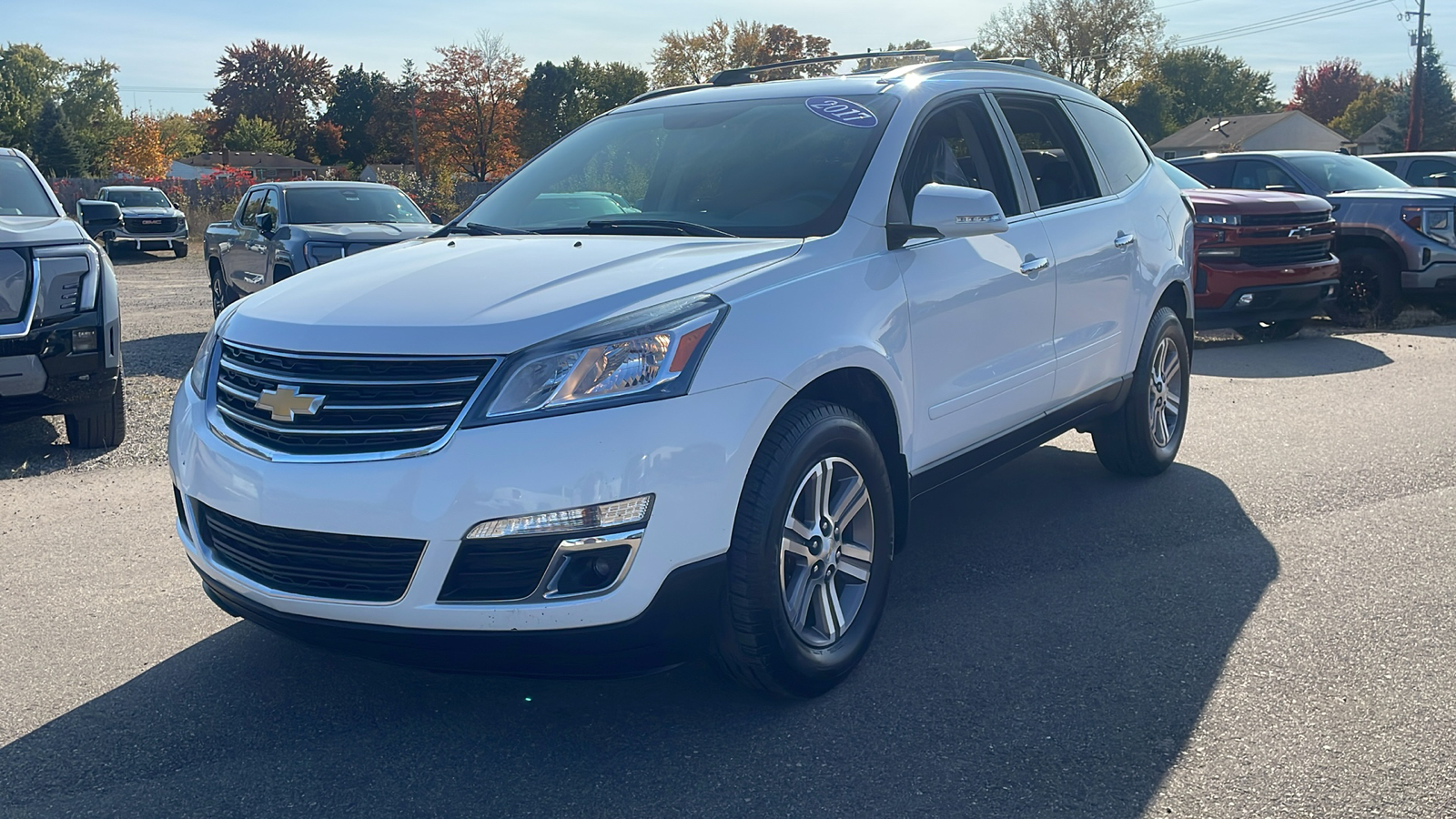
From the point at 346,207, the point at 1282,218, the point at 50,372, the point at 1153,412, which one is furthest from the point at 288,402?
the point at 346,207

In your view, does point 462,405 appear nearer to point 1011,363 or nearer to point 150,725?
point 150,725

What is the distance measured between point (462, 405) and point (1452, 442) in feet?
19.8

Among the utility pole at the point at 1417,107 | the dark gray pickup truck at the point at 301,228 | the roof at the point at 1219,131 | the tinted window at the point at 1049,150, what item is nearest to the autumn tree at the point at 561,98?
the roof at the point at 1219,131

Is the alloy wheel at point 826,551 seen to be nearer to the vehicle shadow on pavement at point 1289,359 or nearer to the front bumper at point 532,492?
the front bumper at point 532,492

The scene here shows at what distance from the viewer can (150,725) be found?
3283 millimetres

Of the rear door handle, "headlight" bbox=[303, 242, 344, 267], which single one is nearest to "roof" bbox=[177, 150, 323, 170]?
"headlight" bbox=[303, 242, 344, 267]

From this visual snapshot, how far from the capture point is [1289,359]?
33.0 ft

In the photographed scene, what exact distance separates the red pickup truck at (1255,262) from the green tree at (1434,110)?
63998mm

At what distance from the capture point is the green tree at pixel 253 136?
283 ft

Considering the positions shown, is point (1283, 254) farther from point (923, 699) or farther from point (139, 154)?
point (139, 154)

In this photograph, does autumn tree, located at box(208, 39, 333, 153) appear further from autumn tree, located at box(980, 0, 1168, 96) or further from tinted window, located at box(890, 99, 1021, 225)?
tinted window, located at box(890, 99, 1021, 225)

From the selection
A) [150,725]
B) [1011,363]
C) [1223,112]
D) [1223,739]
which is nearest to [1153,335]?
[1011,363]

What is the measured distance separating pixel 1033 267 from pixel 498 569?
2.55 m

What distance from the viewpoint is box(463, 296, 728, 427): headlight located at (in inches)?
112
